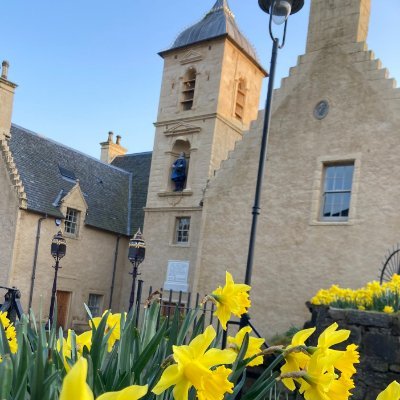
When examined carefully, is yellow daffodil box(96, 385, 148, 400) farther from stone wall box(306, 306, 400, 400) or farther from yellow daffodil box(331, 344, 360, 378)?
stone wall box(306, 306, 400, 400)

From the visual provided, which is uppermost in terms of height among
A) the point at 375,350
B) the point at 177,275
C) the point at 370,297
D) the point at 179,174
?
the point at 179,174

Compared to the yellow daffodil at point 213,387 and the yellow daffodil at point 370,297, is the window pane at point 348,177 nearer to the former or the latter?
the yellow daffodil at point 370,297

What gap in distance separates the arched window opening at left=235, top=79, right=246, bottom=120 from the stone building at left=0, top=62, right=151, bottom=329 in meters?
6.58

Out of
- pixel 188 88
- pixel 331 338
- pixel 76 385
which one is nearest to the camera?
pixel 76 385

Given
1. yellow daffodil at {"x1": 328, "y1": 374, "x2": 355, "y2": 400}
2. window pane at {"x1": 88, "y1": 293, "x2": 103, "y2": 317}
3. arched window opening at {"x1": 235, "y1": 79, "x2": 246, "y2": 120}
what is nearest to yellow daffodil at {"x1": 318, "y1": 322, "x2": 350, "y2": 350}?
yellow daffodil at {"x1": 328, "y1": 374, "x2": 355, "y2": 400}

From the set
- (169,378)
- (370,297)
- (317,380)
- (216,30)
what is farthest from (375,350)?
(216,30)

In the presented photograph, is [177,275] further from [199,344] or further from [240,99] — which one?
[199,344]

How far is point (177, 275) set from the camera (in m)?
18.3

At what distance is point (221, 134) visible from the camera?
19.6 meters

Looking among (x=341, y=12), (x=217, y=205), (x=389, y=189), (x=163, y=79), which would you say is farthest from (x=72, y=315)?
(x=341, y=12)

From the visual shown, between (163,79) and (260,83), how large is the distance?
4485 mm

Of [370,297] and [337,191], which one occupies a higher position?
[337,191]

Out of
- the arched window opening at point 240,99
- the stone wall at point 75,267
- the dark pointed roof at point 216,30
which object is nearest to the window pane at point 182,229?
the stone wall at point 75,267

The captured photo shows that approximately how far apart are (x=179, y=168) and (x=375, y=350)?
14.5 meters
